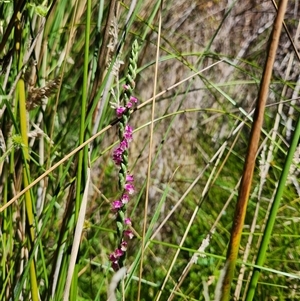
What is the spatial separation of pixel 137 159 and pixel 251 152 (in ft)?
1.61

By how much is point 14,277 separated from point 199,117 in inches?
44.2

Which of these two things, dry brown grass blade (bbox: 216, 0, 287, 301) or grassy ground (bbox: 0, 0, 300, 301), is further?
grassy ground (bbox: 0, 0, 300, 301)

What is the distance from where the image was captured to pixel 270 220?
0.51m

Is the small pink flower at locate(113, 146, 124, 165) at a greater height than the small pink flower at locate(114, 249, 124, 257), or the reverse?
the small pink flower at locate(113, 146, 124, 165)

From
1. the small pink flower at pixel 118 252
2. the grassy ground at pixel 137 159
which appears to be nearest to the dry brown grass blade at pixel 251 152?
the grassy ground at pixel 137 159

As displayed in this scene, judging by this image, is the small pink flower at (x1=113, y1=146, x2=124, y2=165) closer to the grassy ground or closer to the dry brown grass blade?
the grassy ground

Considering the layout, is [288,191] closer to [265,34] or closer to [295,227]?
[295,227]

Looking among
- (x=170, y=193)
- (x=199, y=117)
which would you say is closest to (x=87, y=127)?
(x=170, y=193)

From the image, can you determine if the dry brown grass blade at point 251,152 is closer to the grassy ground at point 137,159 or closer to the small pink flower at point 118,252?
the grassy ground at point 137,159

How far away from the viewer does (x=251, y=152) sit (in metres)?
0.44

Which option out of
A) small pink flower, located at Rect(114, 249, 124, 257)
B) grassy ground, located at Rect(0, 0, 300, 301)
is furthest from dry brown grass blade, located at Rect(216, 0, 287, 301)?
small pink flower, located at Rect(114, 249, 124, 257)

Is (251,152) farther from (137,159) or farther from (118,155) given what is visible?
(137,159)

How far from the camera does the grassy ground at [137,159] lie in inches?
26.7

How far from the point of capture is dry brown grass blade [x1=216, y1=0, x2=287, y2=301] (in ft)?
1.39
